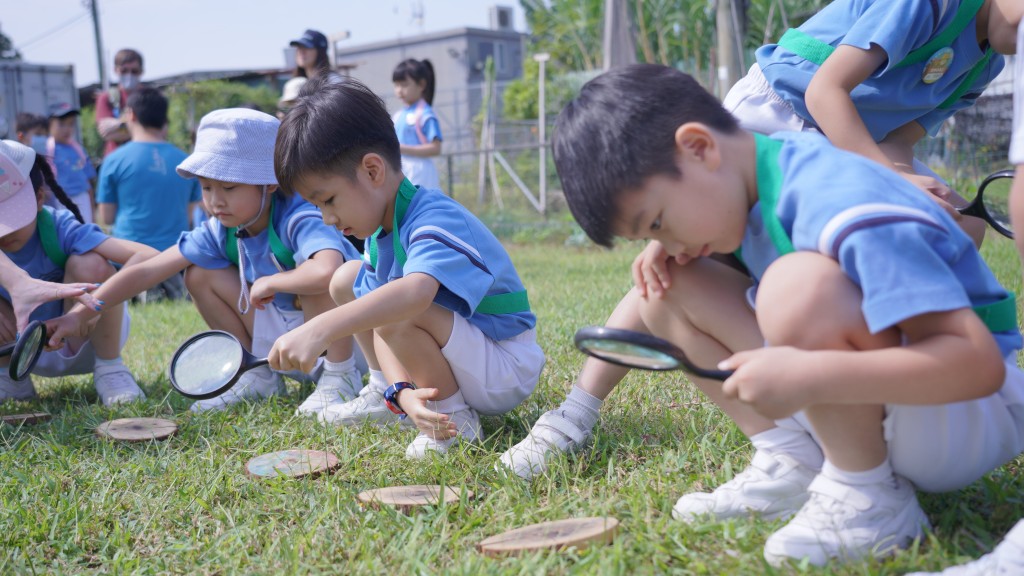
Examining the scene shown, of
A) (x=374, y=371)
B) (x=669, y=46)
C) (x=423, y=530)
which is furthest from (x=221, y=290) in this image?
(x=669, y=46)

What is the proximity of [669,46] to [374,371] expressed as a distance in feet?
62.2

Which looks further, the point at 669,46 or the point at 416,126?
the point at 669,46

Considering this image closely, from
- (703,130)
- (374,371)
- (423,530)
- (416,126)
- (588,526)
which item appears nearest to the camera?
(703,130)

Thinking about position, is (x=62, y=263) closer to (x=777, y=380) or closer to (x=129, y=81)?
(x=777, y=380)

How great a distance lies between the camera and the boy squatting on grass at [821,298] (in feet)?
3.96

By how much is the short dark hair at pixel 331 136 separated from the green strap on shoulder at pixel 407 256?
0.09 m

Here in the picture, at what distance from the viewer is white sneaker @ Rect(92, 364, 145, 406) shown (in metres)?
3.09

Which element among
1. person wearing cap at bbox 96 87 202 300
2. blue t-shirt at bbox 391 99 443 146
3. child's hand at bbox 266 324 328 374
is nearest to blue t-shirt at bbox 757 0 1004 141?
child's hand at bbox 266 324 328 374

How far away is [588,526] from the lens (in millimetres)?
1602

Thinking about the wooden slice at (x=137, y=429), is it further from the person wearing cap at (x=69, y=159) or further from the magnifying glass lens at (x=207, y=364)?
the person wearing cap at (x=69, y=159)

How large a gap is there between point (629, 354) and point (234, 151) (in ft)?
6.08

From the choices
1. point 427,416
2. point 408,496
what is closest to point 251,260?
point 427,416

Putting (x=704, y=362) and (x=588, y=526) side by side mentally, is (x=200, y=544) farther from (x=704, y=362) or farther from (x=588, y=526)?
(x=704, y=362)

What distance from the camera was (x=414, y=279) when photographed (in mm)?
2057
